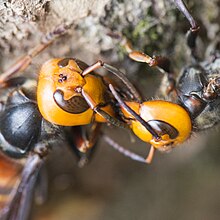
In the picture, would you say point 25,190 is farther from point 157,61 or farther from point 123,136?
point 157,61

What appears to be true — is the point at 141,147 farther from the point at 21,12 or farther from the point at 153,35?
the point at 21,12

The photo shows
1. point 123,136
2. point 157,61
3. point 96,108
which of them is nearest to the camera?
point 96,108

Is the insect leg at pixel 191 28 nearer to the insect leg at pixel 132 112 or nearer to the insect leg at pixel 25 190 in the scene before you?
the insect leg at pixel 132 112

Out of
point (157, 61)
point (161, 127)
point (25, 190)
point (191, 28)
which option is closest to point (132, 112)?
point (161, 127)

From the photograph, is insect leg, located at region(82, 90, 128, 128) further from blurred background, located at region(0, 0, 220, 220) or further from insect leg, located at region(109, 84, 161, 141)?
blurred background, located at region(0, 0, 220, 220)

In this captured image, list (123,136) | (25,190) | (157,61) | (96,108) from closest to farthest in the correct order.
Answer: (96,108) < (157,61) < (25,190) < (123,136)

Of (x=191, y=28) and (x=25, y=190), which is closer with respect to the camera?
(x=191, y=28)

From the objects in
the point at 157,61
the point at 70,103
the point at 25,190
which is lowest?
the point at 25,190

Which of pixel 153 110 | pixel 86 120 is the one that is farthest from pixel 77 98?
pixel 153 110
